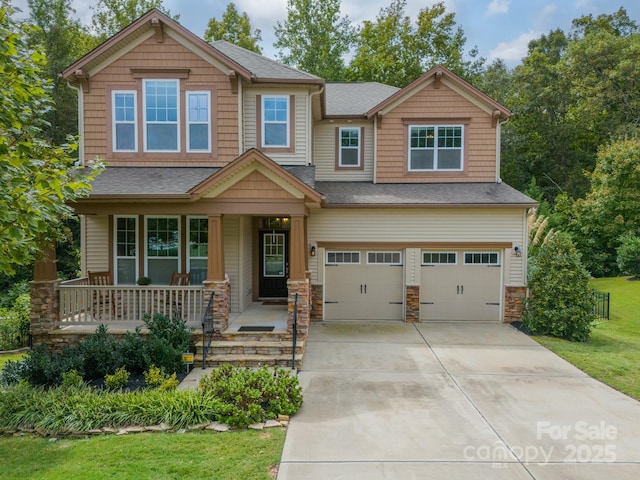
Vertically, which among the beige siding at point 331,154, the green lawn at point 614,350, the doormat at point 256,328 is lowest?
the green lawn at point 614,350

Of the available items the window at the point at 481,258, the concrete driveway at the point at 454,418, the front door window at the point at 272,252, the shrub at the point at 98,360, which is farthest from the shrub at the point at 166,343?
the window at the point at 481,258

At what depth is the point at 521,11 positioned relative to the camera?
94.2 ft

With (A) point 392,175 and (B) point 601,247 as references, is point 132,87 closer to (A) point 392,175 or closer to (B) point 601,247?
(A) point 392,175

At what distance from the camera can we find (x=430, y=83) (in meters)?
12.9

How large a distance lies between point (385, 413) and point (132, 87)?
33.5 feet

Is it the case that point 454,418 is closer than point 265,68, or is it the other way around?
point 454,418

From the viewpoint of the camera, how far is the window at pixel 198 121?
11195 mm

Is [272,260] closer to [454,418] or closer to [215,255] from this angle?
[215,255]

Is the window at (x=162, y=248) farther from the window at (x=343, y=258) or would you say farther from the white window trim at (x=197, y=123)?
the window at (x=343, y=258)

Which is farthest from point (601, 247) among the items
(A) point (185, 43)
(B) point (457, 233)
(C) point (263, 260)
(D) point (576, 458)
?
(A) point (185, 43)

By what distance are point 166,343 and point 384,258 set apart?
6.73 metres

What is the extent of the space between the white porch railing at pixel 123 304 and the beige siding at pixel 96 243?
1.07 metres

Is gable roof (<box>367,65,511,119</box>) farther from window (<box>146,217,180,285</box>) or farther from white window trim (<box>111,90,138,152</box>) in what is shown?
window (<box>146,217,180,285</box>)

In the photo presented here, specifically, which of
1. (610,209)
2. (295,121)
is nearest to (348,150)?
(295,121)
